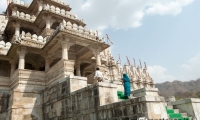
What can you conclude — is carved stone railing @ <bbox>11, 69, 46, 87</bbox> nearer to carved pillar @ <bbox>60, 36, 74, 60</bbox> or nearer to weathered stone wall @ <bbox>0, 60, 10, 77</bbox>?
carved pillar @ <bbox>60, 36, 74, 60</bbox>

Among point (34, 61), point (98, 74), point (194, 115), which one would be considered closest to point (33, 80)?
point (34, 61)

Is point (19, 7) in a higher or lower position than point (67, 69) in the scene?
higher

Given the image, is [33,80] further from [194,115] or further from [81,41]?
[194,115]

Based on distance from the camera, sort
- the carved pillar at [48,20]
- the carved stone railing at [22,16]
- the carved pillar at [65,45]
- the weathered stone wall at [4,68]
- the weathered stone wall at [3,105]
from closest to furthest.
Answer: the weathered stone wall at [3,105] → the carved pillar at [65,45] → the weathered stone wall at [4,68] → the carved pillar at [48,20] → the carved stone railing at [22,16]

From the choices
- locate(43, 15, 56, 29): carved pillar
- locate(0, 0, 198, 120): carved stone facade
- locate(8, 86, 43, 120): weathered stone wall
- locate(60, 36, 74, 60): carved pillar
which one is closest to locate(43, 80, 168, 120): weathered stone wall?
locate(0, 0, 198, 120): carved stone facade

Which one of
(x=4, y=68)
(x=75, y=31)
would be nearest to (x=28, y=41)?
(x=75, y=31)

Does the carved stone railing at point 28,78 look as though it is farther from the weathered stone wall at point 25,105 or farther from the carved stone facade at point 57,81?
the weathered stone wall at point 25,105

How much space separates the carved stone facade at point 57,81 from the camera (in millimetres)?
7523

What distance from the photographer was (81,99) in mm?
8969

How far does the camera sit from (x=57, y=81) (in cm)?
1207

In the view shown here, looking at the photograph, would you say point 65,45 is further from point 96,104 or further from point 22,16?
point 22,16

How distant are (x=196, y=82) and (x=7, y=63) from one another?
375 feet

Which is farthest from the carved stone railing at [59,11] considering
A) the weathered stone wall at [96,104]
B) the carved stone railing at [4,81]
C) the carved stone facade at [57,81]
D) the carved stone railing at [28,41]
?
the weathered stone wall at [96,104]

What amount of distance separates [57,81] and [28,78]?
3516mm
